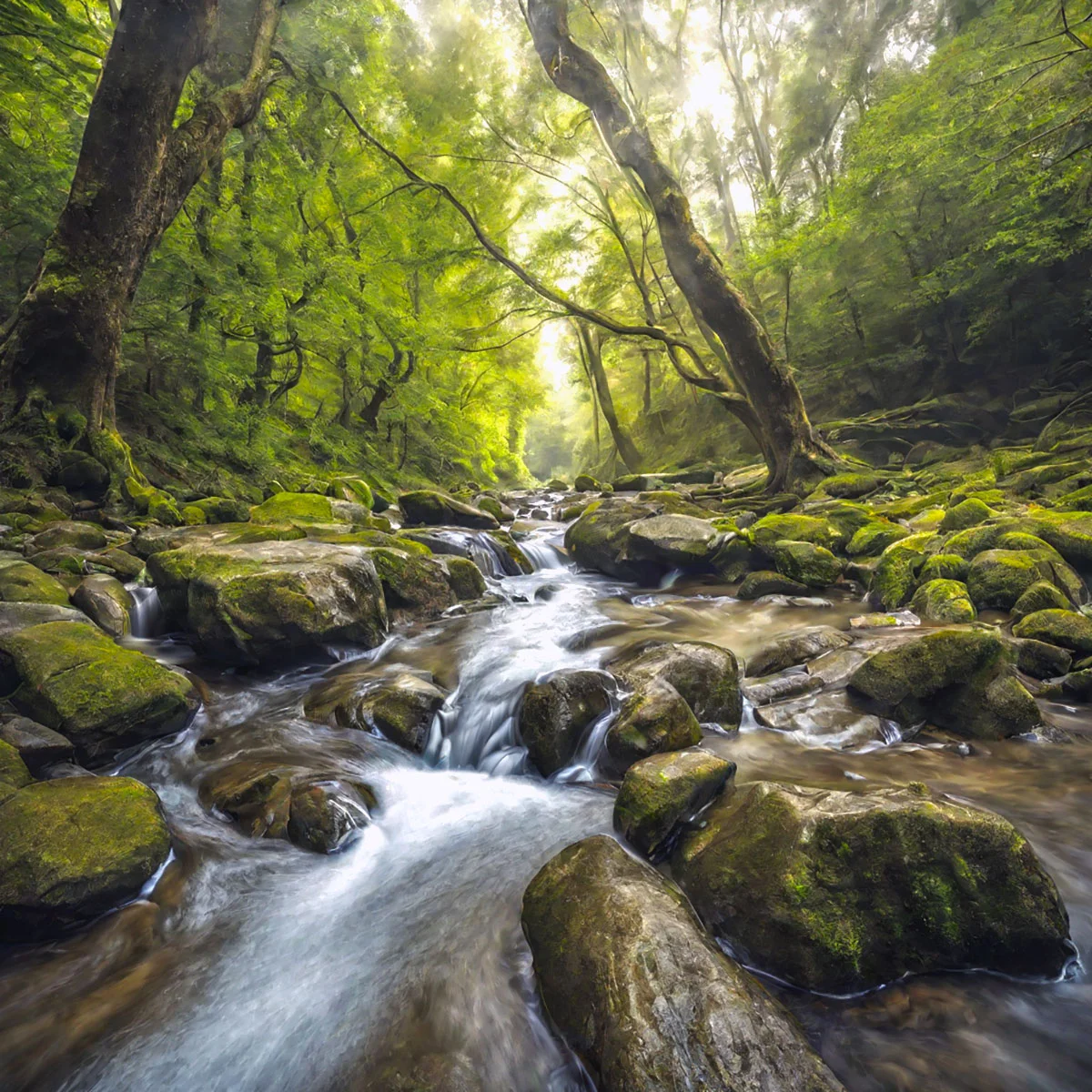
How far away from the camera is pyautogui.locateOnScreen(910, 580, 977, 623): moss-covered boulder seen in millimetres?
4855

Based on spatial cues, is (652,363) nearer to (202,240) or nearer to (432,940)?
(202,240)

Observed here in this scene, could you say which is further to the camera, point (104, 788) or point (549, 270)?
point (549, 270)

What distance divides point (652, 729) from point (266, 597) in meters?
3.53

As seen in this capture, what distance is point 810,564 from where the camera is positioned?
6945 mm

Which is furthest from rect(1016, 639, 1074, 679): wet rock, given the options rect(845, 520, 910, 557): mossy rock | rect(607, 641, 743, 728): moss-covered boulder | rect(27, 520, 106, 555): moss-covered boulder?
rect(27, 520, 106, 555): moss-covered boulder

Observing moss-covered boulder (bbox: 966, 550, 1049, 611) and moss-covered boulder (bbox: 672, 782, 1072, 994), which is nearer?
moss-covered boulder (bbox: 672, 782, 1072, 994)

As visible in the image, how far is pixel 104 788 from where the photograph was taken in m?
2.78

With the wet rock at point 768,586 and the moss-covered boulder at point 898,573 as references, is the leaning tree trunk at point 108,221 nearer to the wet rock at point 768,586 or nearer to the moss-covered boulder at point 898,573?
the wet rock at point 768,586

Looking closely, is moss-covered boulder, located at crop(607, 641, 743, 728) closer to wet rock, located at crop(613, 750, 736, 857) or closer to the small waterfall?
wet rock, located at crop(613, 750, 736, 857)

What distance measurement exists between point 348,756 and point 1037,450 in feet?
41.6

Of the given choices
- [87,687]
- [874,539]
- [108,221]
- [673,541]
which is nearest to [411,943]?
[87,687]

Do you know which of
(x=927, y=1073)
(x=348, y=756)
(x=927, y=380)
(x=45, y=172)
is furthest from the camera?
(x=927, y=380)

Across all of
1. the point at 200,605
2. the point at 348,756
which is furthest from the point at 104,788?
the point at 200,605

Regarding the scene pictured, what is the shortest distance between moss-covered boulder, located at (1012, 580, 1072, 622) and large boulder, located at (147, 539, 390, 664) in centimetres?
602
